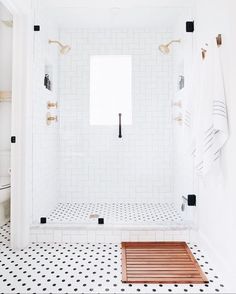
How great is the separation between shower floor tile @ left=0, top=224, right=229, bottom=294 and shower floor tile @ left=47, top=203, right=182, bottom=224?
45 cm

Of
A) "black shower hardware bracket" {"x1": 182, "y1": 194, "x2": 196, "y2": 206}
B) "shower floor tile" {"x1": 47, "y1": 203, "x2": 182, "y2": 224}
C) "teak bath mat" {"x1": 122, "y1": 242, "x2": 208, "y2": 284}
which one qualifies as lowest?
"teak bath mat" {"x1": 122, "y1": 242, "x2": 208, "y2": 284}

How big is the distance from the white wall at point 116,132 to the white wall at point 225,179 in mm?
1252

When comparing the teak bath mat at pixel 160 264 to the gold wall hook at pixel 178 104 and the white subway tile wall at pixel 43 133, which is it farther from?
the gold wall hook at pixel 178 104

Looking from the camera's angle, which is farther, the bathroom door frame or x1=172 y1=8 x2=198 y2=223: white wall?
x1=172 y1=8 x2=198 y2=223: white wall

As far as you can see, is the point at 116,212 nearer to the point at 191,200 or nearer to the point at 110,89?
the point at 191,200

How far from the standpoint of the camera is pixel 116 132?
136 inches

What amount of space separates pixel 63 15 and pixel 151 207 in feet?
8.57

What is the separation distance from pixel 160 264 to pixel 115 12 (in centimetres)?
268

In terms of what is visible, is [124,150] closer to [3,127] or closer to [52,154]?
[52,154]

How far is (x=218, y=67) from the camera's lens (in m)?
1.73

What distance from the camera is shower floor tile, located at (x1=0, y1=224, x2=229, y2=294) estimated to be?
5.20 ft

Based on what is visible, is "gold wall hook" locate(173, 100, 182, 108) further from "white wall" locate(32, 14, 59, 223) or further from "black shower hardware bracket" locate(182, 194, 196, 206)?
"white wall" locate(32, 14, 59, 223)

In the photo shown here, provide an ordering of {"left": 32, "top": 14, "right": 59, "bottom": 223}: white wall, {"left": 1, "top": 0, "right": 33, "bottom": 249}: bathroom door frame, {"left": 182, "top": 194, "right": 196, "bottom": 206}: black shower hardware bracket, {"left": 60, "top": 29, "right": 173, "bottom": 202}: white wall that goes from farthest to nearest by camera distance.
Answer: {"left": 60, "top": 29, "right": 173, "bottom": 202}: white wall, {"left": 32, "top": 14, "right": 59, "bottom": 223}: white wall, {"left": 182, "top": 194, "right": 196, "bottom": 206}: black shower hardware bracket, {"left": 1, "top": 0, "right": 33, "bottom": 249}: bathroom door frame

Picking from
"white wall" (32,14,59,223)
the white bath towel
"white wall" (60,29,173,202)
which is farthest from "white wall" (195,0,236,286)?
"white wall" (32,14,59,223)
